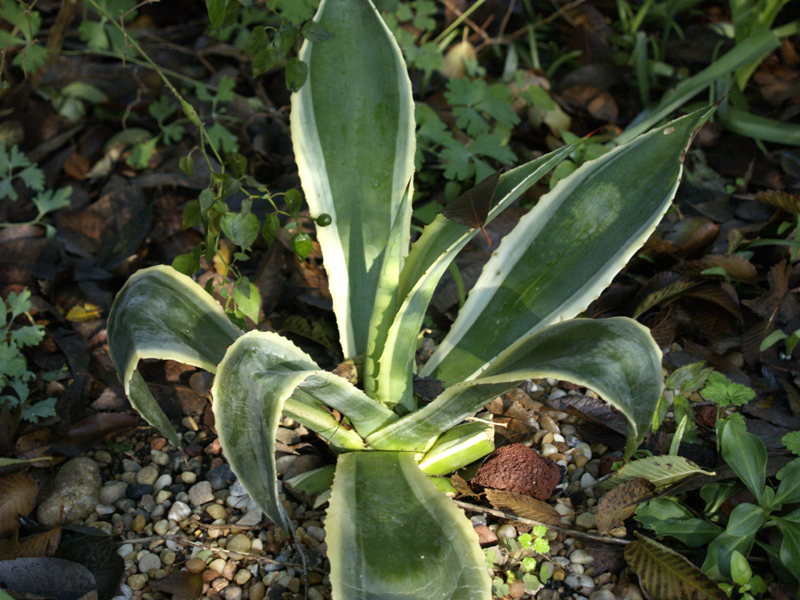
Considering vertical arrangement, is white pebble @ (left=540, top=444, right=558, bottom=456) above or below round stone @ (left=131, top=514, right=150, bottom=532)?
above

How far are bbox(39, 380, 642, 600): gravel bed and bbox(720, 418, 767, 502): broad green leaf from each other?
0.23 metres

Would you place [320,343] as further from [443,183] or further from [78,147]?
[78,147]

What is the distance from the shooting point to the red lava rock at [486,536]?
113 centimetres

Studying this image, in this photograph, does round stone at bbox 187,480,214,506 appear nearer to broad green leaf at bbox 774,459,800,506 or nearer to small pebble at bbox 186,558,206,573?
small pebble at bbox 186,558,206,573

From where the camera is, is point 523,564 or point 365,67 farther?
point 365,67

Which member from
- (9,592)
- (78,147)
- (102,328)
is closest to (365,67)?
(102,328)

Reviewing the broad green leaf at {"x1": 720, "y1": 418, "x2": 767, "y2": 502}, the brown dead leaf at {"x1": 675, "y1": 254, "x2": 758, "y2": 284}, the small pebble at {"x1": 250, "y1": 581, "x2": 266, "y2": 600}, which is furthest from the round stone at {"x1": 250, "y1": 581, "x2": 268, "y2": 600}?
the brown dead leaf at {"x1": 675, "y1": 254, "x2": 758, "y2": 284}

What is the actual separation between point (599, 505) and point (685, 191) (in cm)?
111

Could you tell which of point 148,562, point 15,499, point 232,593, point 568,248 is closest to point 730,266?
point 568,248

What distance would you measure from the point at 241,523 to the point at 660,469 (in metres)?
0.76

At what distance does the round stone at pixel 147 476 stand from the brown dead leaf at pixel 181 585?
235 millimetres

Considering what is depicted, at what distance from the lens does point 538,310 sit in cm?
118

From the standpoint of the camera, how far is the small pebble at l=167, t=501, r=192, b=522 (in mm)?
1182

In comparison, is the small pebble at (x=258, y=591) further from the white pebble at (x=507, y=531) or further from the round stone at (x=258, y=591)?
the white pebble at (x=507, y=531)
